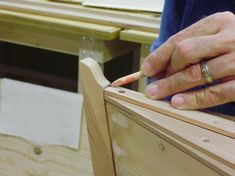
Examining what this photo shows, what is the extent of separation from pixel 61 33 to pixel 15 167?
51cm

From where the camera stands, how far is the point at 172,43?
2.02 ft

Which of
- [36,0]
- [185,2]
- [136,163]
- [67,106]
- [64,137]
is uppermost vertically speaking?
[185,2]

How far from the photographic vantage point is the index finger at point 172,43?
1.94 ft

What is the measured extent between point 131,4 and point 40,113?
463 millimetres

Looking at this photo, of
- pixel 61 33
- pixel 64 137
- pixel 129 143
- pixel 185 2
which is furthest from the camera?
pixel 64 137

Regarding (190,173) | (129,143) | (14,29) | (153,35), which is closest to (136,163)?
(129,143)

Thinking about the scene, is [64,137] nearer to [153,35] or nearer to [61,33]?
[61,33]

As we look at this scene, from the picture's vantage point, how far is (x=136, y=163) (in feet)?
2.20

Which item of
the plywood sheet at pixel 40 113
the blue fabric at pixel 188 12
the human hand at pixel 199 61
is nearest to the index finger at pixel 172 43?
the human hand at pixel 199 61

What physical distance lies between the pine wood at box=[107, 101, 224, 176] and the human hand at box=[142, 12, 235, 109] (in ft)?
0.21

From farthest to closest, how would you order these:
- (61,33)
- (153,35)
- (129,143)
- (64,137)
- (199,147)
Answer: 1. (64,137)
2. (61,33)
3. (153,35)
4. (129,143)
5. (199,147)

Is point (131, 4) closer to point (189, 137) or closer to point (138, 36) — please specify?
point (138, 36)

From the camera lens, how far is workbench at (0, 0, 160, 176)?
122 cm

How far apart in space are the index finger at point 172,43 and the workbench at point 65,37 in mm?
527
